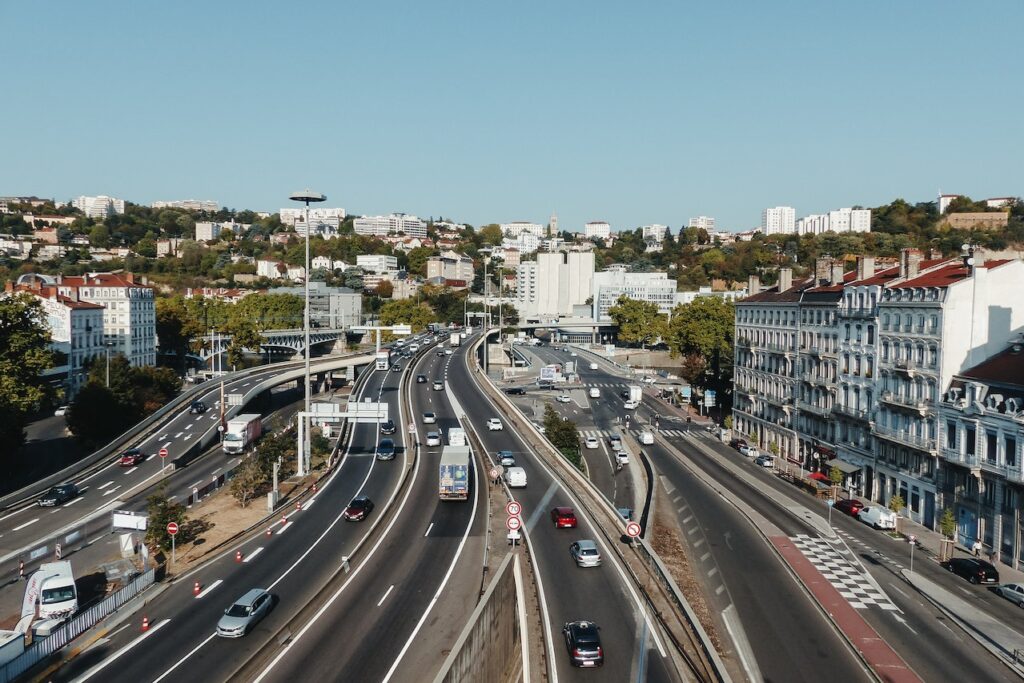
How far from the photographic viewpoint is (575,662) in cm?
2578

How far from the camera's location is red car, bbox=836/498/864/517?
5661cm

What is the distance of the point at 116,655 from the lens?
27.5 meters

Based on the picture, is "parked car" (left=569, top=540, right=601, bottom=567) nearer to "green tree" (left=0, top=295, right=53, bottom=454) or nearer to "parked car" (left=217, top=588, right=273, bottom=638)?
"parked car" (left=217, top=588, right=273, bottom=638)

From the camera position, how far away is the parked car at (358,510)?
44.9 meters

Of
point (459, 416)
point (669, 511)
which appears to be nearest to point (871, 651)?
point (669, 511)

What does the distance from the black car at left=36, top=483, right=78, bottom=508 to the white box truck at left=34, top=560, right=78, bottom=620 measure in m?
22.5

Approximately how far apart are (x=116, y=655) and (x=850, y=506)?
48.1 m

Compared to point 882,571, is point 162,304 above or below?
above

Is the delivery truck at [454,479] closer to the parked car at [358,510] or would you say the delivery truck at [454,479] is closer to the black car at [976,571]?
the parked car at [358,510]

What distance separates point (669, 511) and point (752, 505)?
6950 millimetres

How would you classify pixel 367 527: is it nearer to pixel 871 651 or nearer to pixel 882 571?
pixel 871 651

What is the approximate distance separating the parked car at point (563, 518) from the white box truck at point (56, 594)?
22919 mm

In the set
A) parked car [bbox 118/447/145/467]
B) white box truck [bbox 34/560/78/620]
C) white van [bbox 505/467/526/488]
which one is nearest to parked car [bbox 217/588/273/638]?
white box truck [bbox 34/560/78/620]

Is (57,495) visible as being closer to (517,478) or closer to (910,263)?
(517,478)
